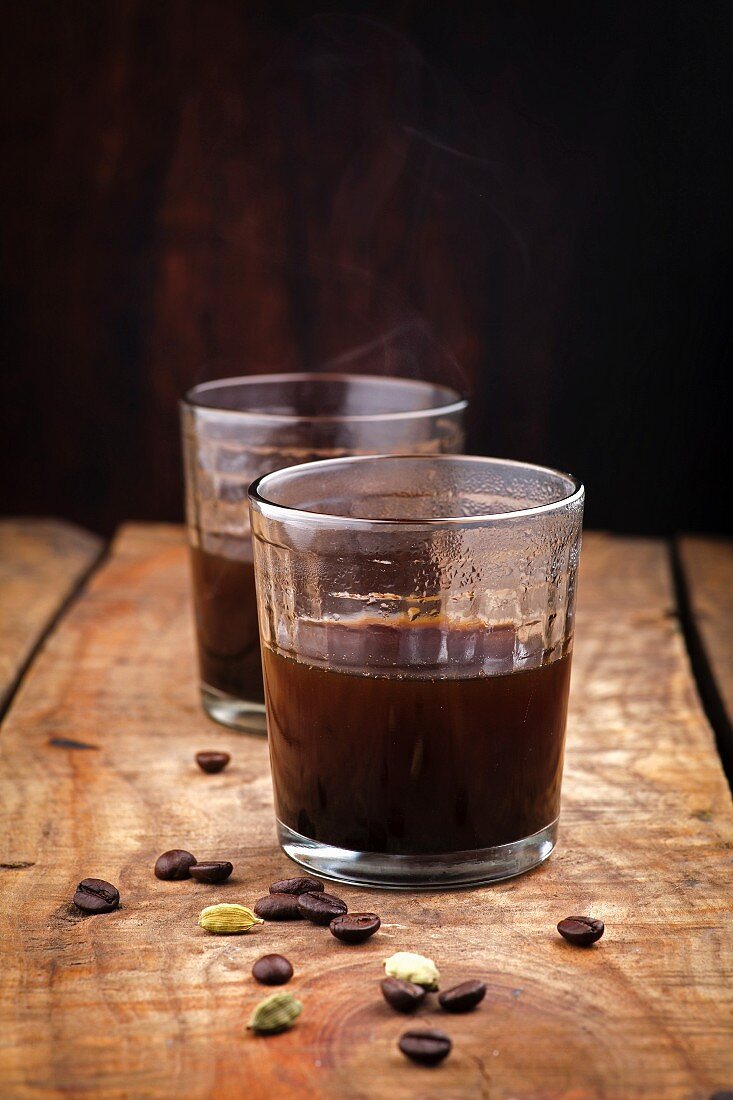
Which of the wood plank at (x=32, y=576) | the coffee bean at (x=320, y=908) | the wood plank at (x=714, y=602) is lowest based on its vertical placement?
the wood plank at (x=714, y=602)

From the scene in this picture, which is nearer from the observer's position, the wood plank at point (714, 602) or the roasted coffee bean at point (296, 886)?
the roasted coffee bean at point (296, 886)

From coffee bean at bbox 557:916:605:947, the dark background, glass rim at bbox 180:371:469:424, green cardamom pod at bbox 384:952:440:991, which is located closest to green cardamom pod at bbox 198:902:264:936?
green cardamom pod at bbox 384:952:440:991

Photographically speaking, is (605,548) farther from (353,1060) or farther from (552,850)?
(353,1060)

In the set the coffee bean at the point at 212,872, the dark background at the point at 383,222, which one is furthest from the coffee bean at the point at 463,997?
the dark background at the point at 383,222

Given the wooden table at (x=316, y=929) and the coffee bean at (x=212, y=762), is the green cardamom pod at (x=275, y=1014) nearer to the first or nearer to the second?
the wooden table at (x=316, y=929)

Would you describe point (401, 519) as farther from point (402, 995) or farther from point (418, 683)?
point (402, 995)

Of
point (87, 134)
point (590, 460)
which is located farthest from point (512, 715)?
point (87, 134)
